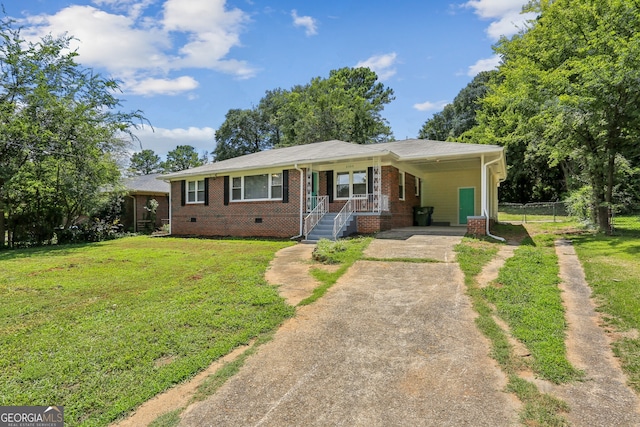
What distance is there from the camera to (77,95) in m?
14.9

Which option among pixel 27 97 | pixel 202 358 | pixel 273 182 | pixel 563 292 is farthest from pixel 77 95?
pixel 563 292

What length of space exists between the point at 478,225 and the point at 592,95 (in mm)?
5154

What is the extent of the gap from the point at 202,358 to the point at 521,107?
1440 cm

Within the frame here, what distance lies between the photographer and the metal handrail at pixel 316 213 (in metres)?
12.5

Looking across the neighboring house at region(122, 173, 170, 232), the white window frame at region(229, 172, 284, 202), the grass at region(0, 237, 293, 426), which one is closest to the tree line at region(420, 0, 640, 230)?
the white window frame at region(229, 172, 284, 202)

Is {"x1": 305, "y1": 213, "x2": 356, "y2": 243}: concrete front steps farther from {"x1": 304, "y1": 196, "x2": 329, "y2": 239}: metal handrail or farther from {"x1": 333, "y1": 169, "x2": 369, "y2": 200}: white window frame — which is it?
{"x1": 333, "y1": 169, "x2": 369, "y2": 200}: white window frame

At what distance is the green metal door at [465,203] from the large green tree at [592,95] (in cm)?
326

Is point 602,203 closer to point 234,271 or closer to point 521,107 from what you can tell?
point 521,107

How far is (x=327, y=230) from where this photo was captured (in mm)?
11930

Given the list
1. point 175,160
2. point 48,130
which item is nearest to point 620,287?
point 48,130

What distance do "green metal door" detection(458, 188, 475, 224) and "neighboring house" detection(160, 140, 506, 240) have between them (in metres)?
0.04

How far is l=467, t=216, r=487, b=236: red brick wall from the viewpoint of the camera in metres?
10.9

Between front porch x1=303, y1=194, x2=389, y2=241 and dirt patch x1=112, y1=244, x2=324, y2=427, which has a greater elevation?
front porch x1=303, y1=194, x2=389, y2=241

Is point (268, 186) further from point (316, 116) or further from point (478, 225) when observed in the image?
point (316, 116)
